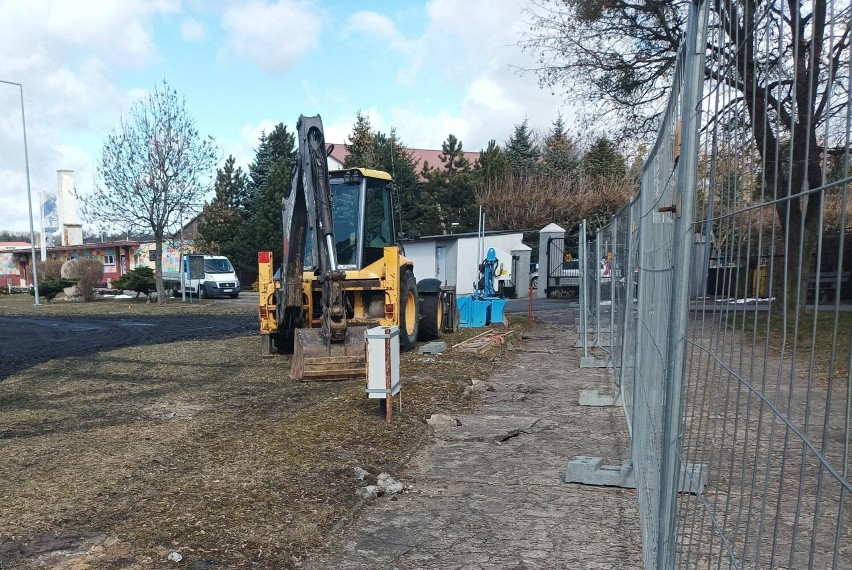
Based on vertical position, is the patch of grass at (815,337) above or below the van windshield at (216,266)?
above

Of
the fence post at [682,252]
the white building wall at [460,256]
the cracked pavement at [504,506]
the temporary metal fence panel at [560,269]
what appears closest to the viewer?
the fence post at [682,252]

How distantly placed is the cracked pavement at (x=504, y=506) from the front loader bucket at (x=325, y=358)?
222 cm

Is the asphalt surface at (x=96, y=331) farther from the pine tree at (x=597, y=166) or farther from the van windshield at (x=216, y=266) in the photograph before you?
the pine tree at (x=597, y=166)

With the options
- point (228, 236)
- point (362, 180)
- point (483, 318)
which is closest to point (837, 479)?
point (362, 180)

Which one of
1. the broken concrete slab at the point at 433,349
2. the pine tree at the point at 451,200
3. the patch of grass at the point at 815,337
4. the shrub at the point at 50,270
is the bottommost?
the broken concrete slab at the point at 433,349

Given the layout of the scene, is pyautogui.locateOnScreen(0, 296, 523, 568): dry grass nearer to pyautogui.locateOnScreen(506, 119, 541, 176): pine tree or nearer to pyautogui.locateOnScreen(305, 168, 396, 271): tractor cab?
pyautogui.locateOnScreen(305, 168, 396, 271): tractor cab

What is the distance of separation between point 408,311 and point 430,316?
155 cm

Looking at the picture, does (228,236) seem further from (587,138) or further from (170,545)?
(170,545)

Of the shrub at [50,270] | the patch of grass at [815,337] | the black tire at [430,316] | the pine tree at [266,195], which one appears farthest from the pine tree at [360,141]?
the patch of grass at [815,337]

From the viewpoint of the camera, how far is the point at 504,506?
498 centimetres

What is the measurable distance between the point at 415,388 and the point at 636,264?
437 centimetres

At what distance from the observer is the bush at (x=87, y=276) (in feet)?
110

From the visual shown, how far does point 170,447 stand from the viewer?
21.0 ft

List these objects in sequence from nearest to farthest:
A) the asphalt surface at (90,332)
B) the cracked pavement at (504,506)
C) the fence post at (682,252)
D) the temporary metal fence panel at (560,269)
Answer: the fence post at (682,252) → the cracked pavement at (504,506) → the asphalt surface at (90,332) → the temporary metal fence panel at (560,269)
